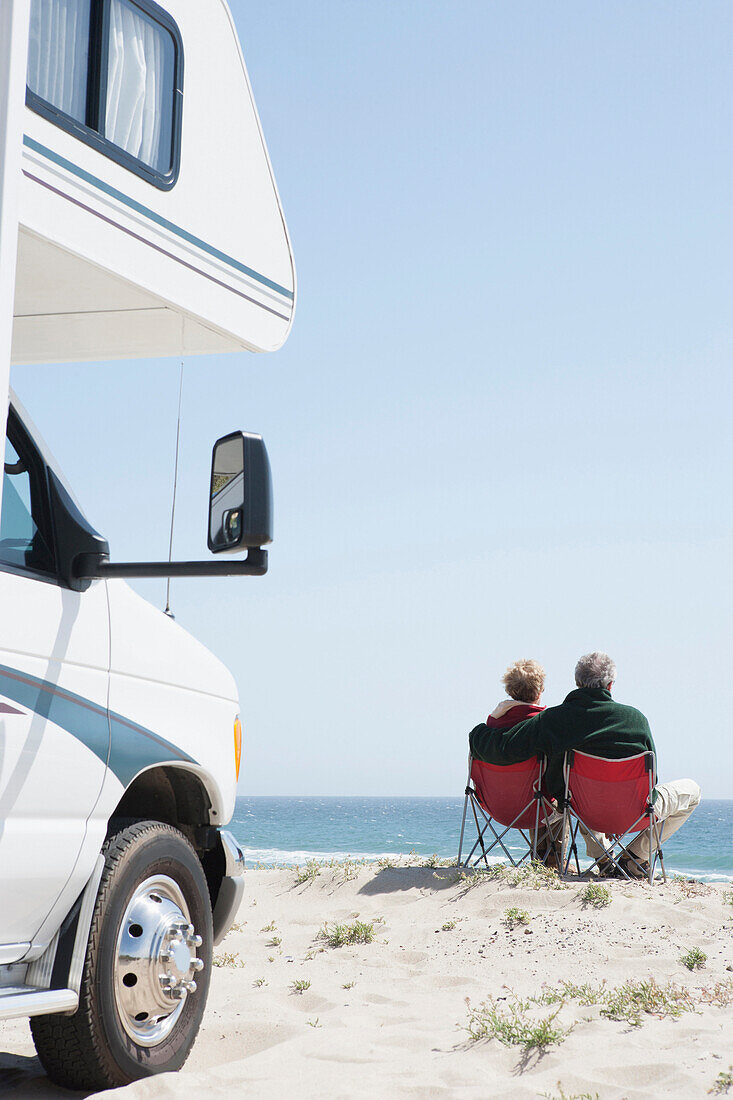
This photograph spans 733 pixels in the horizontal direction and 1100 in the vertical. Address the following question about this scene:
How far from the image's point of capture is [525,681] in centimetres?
780

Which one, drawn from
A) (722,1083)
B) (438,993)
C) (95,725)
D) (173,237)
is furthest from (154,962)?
(173,237)

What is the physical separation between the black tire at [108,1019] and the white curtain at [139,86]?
2318 mm

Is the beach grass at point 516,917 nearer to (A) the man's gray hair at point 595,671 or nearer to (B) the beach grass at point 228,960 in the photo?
(B) the beach grass at point 228,960

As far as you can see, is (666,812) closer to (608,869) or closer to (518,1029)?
(608,869)

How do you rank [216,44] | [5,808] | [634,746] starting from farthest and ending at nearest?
1. [634,746]
2. [216,44]
3. [5,808]

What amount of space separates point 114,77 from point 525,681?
564cm

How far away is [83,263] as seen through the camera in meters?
3.00

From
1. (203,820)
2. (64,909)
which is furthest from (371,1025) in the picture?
(64,909)

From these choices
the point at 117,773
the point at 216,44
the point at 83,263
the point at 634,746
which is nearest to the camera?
the point at 83,263

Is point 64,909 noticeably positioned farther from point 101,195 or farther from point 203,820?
point 101,195

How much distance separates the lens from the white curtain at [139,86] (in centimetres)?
325

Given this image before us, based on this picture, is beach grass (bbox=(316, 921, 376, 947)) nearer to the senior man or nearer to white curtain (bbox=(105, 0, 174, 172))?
the senior man

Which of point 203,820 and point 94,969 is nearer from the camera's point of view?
point 94,969

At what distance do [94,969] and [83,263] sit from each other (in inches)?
86.0
